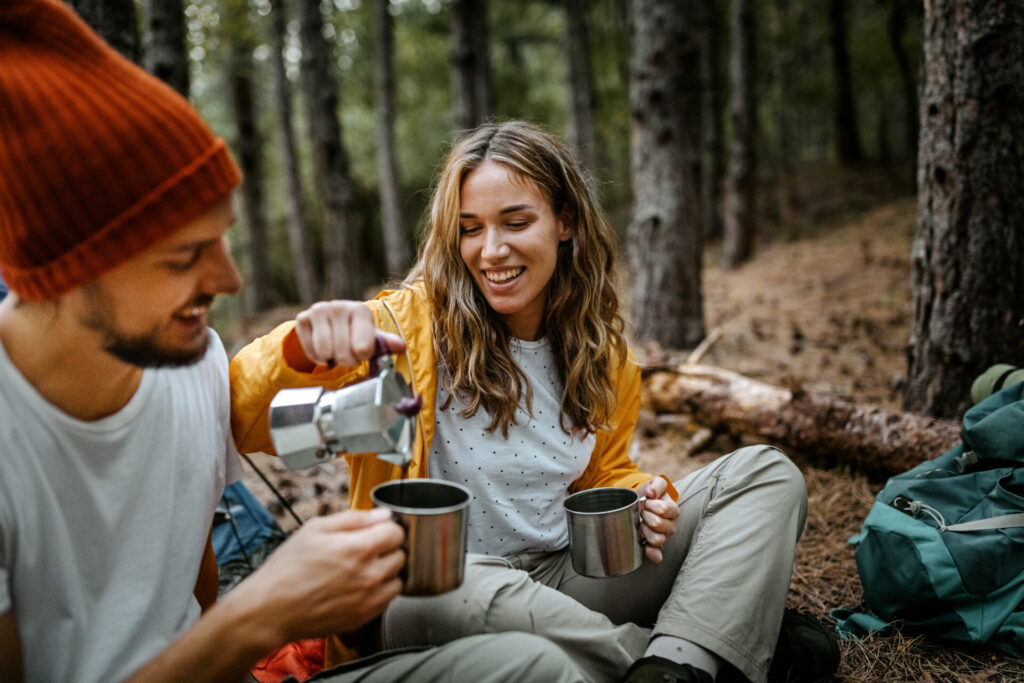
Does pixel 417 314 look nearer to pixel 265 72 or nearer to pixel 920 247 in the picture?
pixel 920 247

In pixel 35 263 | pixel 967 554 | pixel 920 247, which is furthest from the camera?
pixel 920 247

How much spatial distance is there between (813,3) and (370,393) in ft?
58.6

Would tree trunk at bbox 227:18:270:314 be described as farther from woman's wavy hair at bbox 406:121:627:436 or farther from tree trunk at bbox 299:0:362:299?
woman's wavy hair at bbox 406:121:627:436

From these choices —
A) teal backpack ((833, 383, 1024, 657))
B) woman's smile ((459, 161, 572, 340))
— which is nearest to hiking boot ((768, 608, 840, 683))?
teal backpack ((833, 383, 1024, 657))

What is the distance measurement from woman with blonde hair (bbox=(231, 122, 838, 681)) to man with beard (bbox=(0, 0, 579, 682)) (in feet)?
1.11

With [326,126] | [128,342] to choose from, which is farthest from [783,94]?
[128,342]

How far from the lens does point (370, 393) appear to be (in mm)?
1419

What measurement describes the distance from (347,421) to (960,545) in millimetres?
2019

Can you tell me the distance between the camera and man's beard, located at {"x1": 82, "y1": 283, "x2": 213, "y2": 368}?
1245 mm

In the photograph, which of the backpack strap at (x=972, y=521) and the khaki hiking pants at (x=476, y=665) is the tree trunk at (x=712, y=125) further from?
the khaki hiking pants at (x=476, y=665)

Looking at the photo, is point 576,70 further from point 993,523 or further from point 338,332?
point 338,332

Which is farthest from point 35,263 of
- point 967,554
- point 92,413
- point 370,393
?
point 967,554

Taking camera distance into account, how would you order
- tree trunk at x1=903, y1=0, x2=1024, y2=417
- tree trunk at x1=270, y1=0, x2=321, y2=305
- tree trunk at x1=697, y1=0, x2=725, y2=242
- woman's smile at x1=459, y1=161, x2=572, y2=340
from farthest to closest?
1. tree trunk at x1=697, y1=0, x2=725, y2=242
2. tree trunk at x1=270, y1=0, x2=321, y2=305
3. tree trunk at x1=903, y1=0, x2=1024, y2=417
4. woman's smile at x1=459, y1=161, x2=572, y2=340

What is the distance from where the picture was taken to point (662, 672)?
5.40ft
